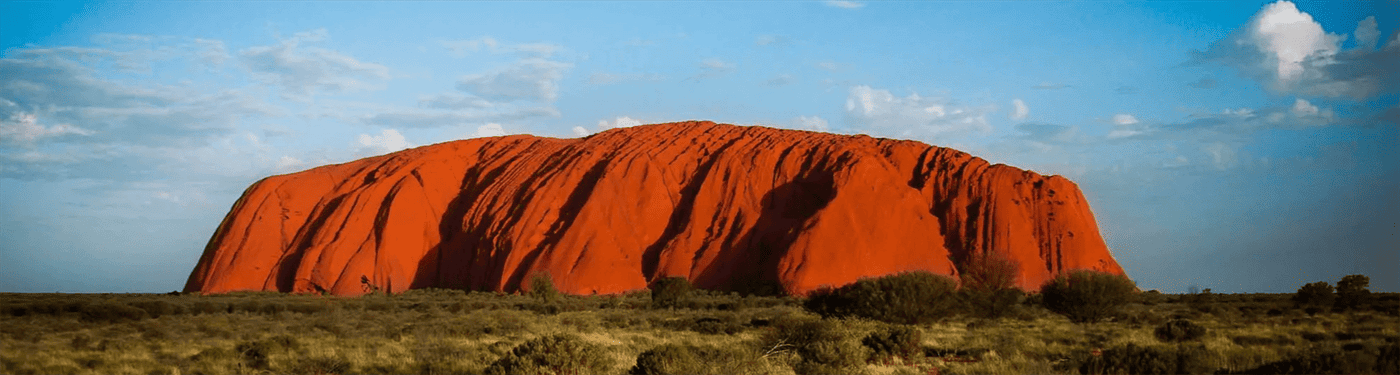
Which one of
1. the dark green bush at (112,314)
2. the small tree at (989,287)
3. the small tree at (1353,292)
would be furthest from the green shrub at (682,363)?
the small tree at (1353,292)

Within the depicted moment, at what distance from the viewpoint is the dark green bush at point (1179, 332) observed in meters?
19.6

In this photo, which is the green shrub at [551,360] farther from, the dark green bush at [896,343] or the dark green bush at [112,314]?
the dark green bush at [112,314]

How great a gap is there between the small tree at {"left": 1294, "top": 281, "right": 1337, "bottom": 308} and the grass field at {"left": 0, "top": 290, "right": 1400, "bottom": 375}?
5861mm

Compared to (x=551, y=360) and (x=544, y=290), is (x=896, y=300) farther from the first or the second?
(x=544, y=290)

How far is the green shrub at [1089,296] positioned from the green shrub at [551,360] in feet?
65.5

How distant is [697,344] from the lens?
17.6m

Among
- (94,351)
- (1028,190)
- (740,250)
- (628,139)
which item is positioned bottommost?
(94,351)

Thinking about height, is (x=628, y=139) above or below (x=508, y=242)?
above

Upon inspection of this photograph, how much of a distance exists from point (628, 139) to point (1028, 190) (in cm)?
2657

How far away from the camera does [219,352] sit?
1606 cm

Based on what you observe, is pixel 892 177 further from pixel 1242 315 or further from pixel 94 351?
pixel 94 351

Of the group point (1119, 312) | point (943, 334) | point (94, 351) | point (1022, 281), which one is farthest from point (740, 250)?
point (94, 351)

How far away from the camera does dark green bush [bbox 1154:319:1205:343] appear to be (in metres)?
19.6

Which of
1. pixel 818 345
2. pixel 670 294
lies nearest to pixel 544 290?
pixel 670 294
